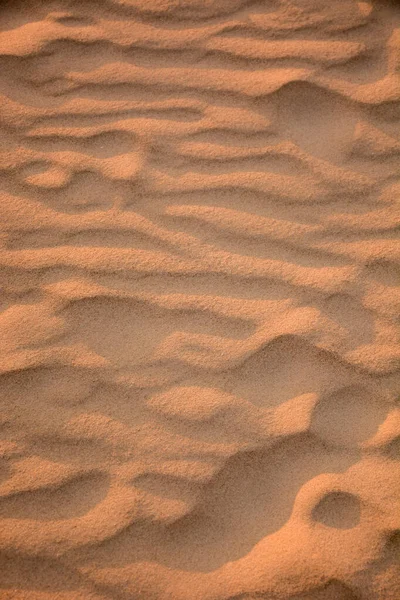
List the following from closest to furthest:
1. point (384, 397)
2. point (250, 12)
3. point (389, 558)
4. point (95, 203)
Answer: point (389, 558), point (384, 397), point (95, 203), point (250, 12)

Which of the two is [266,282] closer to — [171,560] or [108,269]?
[108,269]

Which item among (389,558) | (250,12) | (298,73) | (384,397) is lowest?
(389,558)

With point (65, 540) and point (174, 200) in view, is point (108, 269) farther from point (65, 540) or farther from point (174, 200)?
point (65, 540)

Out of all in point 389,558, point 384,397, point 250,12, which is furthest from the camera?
point 250,12

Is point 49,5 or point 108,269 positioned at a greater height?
point 49,5

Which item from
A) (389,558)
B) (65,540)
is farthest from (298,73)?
(65,540)

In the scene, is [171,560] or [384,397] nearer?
[171,560]
